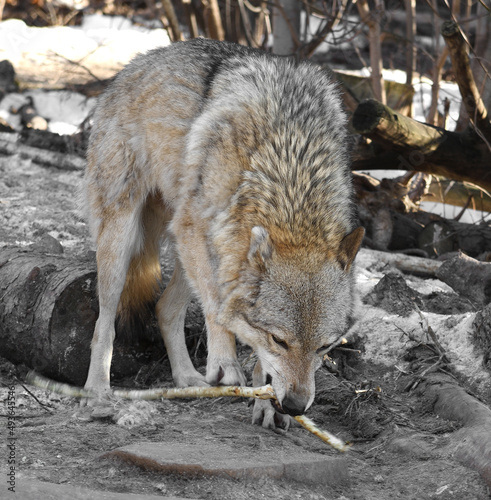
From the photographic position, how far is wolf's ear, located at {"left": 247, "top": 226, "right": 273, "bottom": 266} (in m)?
3.26

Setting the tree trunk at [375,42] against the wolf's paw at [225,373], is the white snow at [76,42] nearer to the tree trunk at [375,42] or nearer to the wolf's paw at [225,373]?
the tree trunk at [375,42]

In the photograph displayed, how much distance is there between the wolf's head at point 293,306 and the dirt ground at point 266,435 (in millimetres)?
401

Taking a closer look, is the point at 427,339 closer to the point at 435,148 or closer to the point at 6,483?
the point at 435,148

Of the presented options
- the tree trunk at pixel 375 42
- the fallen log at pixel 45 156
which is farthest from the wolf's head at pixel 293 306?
the fallen log at pixel 45 156

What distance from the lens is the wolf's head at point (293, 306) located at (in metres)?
3.17

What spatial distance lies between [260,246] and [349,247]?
0.50 metres

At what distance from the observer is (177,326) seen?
4.48 m

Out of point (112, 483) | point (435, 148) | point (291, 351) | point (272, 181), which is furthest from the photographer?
point (435, 148)

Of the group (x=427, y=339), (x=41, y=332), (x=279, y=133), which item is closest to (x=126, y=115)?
(x=279, y=133)

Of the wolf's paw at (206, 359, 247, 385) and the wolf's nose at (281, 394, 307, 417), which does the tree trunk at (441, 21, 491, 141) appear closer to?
the wolf's paw at (206, 359, 247, 385)

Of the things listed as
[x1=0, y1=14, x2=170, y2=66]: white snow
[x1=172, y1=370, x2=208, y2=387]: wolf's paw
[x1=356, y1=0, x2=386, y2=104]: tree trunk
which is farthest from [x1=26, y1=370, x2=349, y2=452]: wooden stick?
[x1=0, y1=14, x2=170, y2=66]: white snow

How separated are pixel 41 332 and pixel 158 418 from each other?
1.02m

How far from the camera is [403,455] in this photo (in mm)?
3240

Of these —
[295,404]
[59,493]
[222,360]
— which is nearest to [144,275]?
[222,360]
